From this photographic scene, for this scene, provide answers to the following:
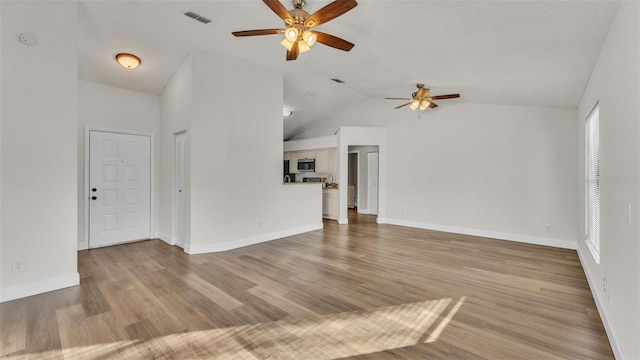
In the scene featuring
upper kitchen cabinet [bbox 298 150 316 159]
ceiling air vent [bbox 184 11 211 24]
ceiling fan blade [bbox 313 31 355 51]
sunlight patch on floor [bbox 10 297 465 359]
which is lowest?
sunlight patch on floor [bbox 10 297 465 359]

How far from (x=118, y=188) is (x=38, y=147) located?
222cm

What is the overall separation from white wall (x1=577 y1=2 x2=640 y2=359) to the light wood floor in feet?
1.36

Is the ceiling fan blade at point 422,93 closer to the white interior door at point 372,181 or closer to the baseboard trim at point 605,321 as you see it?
the baseboard trim at point 605,321

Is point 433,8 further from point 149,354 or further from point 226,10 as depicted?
point 149,354

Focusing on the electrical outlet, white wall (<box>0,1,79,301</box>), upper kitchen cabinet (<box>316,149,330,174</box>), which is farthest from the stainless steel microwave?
the electrical outlet

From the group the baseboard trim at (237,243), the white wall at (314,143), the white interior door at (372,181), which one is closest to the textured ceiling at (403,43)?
the white wall at (314,143)

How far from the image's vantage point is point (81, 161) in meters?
4.54

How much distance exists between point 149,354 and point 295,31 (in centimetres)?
297

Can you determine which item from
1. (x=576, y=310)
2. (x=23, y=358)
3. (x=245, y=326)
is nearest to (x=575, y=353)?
(x=576, y=310)

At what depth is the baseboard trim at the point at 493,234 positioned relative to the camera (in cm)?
482

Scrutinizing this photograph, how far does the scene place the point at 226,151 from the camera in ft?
14.8

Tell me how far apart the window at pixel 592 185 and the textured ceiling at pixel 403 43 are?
0.58m

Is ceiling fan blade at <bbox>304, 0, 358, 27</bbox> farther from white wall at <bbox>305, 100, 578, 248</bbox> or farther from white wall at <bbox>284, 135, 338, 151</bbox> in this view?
white wall at <bbox>284, 135, 338, 151</bbox>

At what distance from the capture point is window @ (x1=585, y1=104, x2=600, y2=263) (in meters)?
3.04
